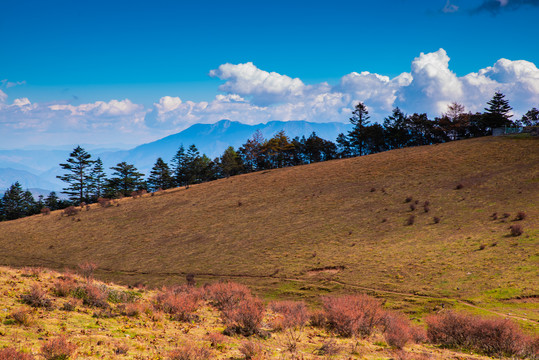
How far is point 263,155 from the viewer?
112438 millimetres

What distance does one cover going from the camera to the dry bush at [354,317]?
14.6 m

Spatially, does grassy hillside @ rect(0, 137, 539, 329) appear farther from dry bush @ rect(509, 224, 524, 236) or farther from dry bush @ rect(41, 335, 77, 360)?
dry bush @ rect(41, 335, 77, 360)

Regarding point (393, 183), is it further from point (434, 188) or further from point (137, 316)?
point (137, 316)

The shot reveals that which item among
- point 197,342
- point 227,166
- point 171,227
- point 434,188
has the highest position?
point 227,166

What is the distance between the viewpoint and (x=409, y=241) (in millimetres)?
34250

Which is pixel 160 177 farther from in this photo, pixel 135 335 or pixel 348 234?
pixel 135 335

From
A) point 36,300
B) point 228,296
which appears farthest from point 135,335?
point 228,296

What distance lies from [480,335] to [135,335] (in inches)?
542

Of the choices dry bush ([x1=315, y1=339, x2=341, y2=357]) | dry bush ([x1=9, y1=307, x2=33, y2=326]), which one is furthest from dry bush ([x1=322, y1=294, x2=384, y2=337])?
dry bush ([x1=9, y1=307, x2=33, y2=326])

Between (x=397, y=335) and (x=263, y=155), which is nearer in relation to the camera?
(x=397, y=335)

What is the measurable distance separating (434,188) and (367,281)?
27334mm

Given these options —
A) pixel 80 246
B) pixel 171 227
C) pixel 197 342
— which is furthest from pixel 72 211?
pixel 197 342

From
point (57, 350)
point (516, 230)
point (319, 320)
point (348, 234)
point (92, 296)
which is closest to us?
point (57, 350)

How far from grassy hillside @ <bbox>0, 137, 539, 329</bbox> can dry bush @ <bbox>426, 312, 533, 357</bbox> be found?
6.40 metres
